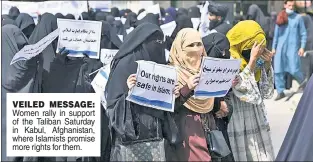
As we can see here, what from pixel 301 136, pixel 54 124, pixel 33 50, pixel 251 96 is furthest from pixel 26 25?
pixel 301 136

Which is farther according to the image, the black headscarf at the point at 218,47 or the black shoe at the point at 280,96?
the black shoe at the point at 280,96

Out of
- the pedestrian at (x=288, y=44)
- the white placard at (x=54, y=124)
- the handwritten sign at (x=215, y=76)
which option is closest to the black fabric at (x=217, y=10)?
the pedestrian at (x=288, y=44)

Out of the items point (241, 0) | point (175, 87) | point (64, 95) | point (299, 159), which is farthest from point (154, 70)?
point (241, 0)

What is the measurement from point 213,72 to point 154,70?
0.39 metres

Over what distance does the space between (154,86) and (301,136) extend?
146cm

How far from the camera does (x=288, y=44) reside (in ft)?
31.9

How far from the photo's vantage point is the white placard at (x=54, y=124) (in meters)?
3.29

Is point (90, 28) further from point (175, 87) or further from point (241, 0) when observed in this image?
point (241, 0)

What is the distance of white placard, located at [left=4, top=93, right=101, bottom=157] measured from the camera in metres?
3.29

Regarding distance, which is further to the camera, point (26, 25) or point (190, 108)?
point (26, 25)

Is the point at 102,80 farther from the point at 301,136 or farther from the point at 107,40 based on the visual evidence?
the point at 107,40

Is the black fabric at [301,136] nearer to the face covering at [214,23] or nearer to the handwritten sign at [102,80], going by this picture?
the handwritten sign at [102,80]

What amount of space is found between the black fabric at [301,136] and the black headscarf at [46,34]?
8.80 feet

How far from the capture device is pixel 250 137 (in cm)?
470
